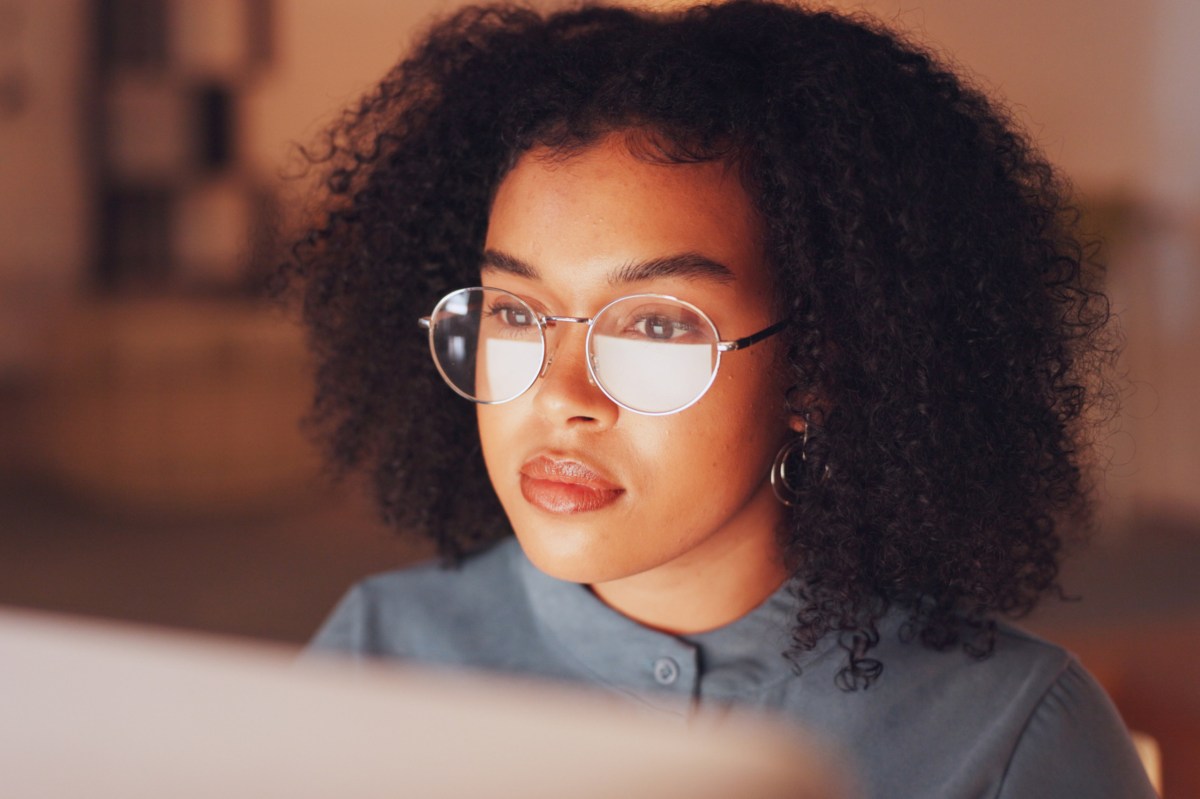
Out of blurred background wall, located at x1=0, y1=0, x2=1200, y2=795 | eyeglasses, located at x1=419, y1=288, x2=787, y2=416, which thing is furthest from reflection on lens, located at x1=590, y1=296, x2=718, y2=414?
blurred background wall, located at x1=0, y1=0, x2=1200, y2=795

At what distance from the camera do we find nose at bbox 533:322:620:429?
3.54ft

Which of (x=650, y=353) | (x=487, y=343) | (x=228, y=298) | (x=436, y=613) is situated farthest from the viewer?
(x=228, y=298)

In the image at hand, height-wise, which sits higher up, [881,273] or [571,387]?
[881,273]

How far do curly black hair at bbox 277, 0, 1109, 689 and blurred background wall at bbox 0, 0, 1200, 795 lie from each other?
6.83 ft

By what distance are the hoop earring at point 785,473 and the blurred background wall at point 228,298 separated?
2.16m

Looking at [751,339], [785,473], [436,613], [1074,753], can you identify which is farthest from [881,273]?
[436,613]

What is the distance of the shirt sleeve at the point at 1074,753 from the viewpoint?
3.60ft

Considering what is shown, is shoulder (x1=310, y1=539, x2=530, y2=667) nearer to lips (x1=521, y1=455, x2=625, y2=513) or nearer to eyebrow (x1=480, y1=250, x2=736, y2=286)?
lips (x1=521, y1=455, x2=625, y2=513)

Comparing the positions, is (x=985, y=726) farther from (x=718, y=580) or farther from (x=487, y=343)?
(x=487, y=343)

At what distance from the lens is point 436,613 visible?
4.56ft

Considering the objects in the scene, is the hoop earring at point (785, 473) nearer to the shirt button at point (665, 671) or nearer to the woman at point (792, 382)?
the woman at point (792, 382)

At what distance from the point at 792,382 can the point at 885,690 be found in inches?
12.4

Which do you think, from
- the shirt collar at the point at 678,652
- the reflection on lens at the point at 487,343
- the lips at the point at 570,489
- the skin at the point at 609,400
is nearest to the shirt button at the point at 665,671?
the shirt collar at the point at 678,652

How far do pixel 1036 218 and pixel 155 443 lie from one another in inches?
167
